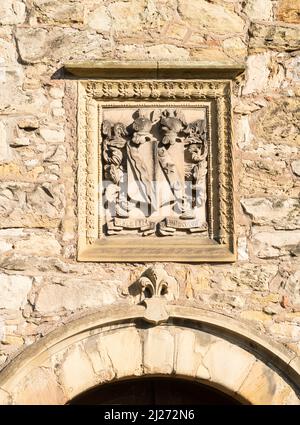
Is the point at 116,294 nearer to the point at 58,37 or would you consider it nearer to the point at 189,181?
the point at 189,181

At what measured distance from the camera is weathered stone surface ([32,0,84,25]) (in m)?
7.21

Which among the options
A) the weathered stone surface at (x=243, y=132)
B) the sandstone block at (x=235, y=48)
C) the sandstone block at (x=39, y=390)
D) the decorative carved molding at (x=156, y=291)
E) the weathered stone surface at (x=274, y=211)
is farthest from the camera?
the sandstone block at (x=235, y=48)

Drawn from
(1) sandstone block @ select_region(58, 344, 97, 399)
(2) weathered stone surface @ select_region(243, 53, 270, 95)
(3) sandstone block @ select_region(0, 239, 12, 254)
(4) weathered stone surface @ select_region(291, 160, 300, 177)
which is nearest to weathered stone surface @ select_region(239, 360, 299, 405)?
(1) sandstone block @ select_region(58, 344, 97, 399)

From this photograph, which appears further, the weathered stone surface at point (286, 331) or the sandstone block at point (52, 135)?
the sandstone block at point (52, 135)

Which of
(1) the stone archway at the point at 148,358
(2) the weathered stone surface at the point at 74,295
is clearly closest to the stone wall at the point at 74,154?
(2) the weathered stone surface at the point at 74,295

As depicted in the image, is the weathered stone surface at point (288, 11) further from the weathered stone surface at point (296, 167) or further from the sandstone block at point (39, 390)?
the sandstone block at point (39, 390)

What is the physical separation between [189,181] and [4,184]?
1.13m

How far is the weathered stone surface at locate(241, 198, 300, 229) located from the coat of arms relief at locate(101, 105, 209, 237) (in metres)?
0.29

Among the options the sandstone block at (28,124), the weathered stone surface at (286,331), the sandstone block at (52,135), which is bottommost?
the weathered stone surface at (286,331)

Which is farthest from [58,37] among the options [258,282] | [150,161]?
[258,282]

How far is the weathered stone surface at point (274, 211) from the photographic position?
6.96m

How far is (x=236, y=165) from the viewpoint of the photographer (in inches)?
277

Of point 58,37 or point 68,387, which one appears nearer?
point 68,387

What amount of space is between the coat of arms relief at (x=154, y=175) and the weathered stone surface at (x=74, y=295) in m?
0.37
